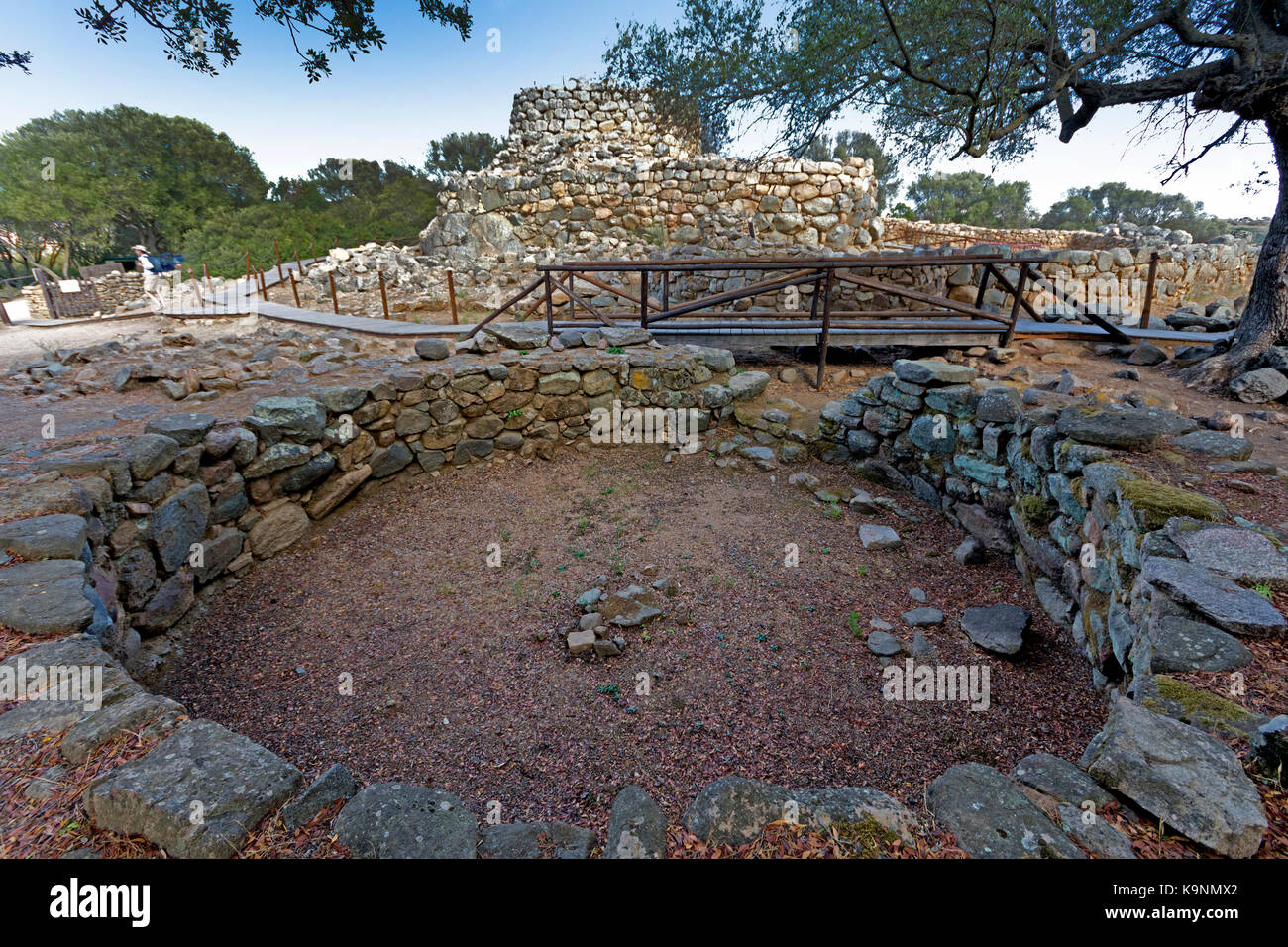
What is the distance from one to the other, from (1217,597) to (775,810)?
1.98 meters

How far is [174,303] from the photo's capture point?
13969 mm

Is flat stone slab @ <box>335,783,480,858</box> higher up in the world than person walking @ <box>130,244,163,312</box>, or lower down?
lower down

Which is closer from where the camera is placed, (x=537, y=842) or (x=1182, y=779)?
(x=1182, y=779)

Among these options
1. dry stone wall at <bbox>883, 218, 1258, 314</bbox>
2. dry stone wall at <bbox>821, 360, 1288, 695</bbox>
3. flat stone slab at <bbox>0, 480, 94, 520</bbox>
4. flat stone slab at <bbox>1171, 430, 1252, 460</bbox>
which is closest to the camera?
dry stone wall at <bbox>821, 360, 1288, 695</bbox>

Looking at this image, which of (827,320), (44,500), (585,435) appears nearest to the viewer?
(44,500)

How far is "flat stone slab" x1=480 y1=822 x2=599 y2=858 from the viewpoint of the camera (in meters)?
1.71

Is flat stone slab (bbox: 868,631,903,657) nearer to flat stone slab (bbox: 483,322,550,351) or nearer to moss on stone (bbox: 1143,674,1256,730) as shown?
moss on stone (bbox: 1143,674,1256,730)

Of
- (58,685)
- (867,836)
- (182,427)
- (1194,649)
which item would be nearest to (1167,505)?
(1194,649)

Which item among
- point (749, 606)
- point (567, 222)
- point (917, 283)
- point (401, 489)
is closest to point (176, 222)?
point (567, 222)

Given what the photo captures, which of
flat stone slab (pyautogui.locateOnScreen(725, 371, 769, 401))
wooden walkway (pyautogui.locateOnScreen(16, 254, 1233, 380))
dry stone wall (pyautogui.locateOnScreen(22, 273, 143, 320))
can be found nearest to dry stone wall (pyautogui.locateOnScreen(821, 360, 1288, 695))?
flat stone slab (pyautogui.locateOnScreen(725, 371, 769, 401))

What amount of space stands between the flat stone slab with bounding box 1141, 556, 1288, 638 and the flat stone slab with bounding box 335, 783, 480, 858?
2777 mm

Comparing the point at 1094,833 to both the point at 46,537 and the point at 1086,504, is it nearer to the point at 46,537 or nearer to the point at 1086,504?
the point at 1086,504

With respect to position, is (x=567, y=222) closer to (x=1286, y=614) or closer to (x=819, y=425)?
(x=819, y=425)

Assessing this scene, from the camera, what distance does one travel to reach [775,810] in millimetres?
1761
